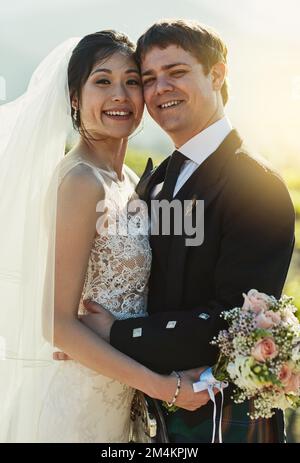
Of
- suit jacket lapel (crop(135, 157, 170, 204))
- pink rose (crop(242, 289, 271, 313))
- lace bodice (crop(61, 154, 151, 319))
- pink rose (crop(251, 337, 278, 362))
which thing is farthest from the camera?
suit jacket lapel (crop(135, 157, 170, 204))

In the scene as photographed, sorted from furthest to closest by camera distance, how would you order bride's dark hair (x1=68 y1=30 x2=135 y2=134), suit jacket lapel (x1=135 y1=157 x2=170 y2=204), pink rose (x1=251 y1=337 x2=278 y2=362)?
1. suit jacket lapel (x1=135 y1=157 x2=170 y2=204)
2. bride's dark hair (x1=68 y1=30 x2=135 y2=134)
3. pink rose (x1=251 y1=337 x2=278 y2=362)

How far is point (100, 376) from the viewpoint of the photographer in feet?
11.8

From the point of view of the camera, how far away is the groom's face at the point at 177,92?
3846 millimetres

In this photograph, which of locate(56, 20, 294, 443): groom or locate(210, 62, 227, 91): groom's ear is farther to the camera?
locate(210, 62, 227, 91): groom's ear

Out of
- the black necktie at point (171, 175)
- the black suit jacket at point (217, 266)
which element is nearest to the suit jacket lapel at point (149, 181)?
the black necktie at point (171, 175)

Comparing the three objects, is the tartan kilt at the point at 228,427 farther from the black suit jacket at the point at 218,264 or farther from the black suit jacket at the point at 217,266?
the black suit jacket at the point at 218,264

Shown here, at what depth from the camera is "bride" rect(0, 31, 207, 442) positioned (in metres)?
3.45

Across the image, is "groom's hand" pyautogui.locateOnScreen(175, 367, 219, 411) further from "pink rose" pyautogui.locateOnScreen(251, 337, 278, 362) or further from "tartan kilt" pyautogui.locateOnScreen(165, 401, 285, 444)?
"pink rose" pyautogui.locateOnScreen(251, 337, 278, 362)

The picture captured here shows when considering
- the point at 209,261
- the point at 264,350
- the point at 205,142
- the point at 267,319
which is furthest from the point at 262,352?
the point at 205,142

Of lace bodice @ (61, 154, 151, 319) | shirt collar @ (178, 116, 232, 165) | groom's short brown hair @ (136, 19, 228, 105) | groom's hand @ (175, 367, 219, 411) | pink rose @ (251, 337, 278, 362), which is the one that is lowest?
groom's hand @ (175, 367, 219, 411)

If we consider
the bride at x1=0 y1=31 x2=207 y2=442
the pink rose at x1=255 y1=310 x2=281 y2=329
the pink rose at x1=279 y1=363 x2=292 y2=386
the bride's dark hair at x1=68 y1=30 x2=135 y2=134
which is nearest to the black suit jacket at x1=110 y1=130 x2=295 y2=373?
the bride at x1=0 y1=31 x2=207 y2=442

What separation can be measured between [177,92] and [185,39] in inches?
11.3

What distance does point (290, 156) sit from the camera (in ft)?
31.2
